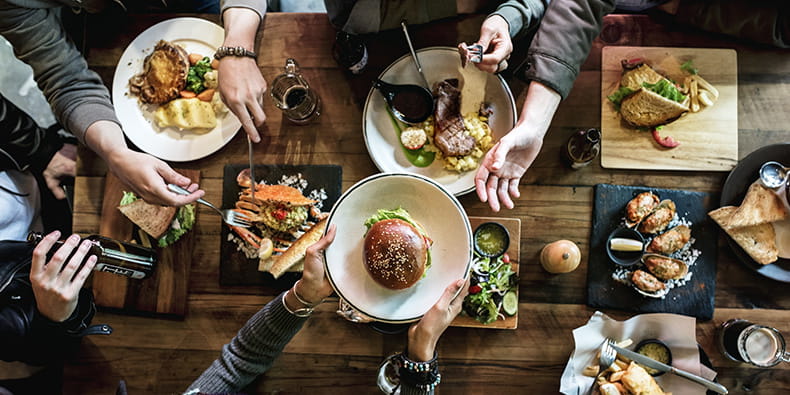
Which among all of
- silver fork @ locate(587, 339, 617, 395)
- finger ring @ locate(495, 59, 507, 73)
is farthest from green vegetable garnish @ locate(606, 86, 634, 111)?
silver fork @ locate(587, 339, 617, 395)

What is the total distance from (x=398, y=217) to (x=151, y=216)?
4.09ft

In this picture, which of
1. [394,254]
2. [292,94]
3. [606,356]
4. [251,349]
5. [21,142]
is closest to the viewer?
[394,254]

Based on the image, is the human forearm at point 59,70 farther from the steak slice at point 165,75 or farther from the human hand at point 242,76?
the human hand at point 242,76

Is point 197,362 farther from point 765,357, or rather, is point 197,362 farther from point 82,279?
→ point 765,357

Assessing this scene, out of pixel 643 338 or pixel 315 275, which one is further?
pixel 643 338

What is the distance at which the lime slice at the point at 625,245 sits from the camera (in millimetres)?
1911

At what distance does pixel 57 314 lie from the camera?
1679 mm

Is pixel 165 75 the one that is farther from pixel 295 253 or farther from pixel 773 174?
pixel 773 174

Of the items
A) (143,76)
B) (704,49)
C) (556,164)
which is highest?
(704,49)

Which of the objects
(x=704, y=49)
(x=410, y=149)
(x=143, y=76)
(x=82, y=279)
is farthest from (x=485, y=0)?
(x=82, y=279)

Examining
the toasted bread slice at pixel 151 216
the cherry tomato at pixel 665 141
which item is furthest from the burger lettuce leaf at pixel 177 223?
the cherry tomato at pixel 665 141

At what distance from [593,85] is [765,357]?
56.8 inches

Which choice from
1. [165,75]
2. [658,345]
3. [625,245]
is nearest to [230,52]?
[165,75]

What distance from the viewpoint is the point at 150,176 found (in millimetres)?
1863
